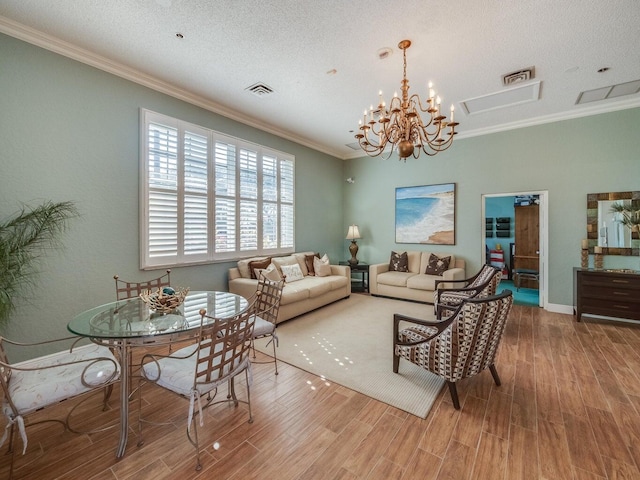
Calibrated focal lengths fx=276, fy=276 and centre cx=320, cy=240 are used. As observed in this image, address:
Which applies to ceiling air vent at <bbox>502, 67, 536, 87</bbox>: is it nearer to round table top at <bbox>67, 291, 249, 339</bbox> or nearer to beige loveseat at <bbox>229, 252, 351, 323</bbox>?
beige loveseat at <bbox>229, 252, 351, 323</bbox>

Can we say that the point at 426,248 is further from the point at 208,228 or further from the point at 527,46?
the point at 208,228

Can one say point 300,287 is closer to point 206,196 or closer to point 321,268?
point 321,268

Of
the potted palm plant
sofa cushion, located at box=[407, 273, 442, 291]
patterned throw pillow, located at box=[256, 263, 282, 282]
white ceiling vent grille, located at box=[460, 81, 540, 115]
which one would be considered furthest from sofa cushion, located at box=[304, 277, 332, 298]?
white ceiling vent grille, located at box=[460, 81, 540, 115]

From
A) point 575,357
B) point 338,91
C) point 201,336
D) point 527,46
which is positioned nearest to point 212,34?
point 338,91

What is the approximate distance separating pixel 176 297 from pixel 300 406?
133 centimetres

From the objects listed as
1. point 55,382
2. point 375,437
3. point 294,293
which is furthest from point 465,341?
point 55,382

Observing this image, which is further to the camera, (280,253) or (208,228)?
(280,253)

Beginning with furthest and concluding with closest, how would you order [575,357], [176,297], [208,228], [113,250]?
[208,228]
[113,250]
[575,357]
[176,297]

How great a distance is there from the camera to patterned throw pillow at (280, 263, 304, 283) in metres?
4.79

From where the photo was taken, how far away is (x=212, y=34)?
2707 mm

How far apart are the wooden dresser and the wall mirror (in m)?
0.51

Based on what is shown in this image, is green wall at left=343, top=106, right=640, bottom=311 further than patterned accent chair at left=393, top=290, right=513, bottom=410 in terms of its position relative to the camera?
Yes

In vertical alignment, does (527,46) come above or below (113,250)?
above

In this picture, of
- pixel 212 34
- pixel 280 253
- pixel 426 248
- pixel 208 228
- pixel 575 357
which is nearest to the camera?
pixel 212 34
